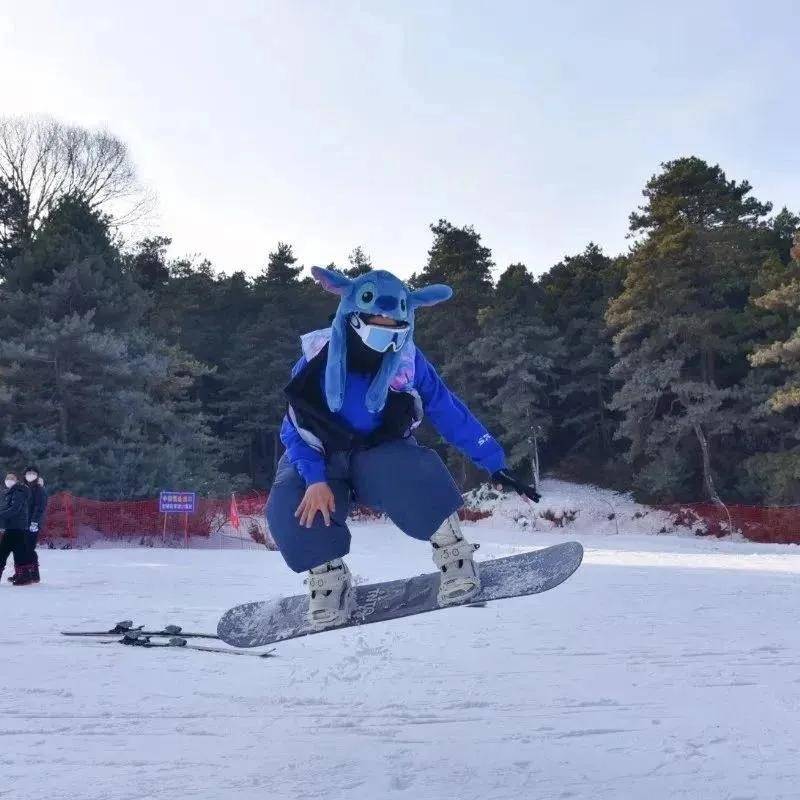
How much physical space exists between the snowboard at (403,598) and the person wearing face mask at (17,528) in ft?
22.2

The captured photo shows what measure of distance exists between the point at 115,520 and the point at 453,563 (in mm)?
15959

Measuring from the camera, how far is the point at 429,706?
4.90 m

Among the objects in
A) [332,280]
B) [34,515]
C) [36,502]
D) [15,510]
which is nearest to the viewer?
[332,280]

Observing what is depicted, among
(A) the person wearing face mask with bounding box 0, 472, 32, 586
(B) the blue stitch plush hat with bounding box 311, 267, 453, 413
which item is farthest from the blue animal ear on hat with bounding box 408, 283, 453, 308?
(A) the person wearing face mask with bounding box 0, 472, 32, 586

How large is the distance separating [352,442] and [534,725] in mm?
2092

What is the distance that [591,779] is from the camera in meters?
3.72

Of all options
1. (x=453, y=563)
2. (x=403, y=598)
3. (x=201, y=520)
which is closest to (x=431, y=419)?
(x=453, y=563)

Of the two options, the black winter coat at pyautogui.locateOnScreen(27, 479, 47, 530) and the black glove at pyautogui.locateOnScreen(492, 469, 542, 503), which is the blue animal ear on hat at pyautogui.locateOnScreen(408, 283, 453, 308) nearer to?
the black glove at pyautogui.locateOnScreen(492, 469, 542, 503)

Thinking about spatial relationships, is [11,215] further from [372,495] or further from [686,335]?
[372,495]

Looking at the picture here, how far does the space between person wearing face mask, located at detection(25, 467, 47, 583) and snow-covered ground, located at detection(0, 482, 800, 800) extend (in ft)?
3.88

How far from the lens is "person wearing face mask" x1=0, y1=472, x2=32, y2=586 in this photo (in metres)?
10.2

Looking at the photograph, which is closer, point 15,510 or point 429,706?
point 429,706

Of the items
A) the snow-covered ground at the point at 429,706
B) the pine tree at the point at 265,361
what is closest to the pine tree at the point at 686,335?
the pine tree at the point at 265,361

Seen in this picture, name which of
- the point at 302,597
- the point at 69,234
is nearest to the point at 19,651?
the point at 302,597
